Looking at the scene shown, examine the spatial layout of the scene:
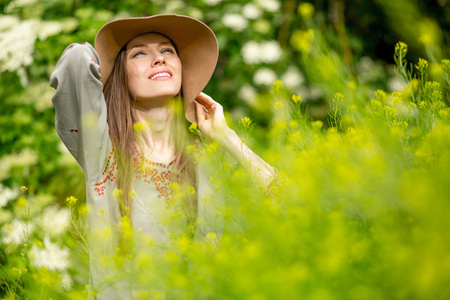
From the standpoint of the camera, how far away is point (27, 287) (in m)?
0.97

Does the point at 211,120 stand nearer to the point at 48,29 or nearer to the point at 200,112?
the point at 200,112

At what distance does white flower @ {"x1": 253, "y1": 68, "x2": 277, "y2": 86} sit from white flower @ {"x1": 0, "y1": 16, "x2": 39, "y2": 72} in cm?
110

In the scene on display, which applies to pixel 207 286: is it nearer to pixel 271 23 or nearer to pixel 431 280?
pixel 431 280

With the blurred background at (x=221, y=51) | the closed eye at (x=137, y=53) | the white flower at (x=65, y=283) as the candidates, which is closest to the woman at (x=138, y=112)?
the closed eye at (x=137, y=53)

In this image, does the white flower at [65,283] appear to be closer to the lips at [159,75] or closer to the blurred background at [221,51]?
the lips at [159,75]

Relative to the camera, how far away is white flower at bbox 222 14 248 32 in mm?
2635

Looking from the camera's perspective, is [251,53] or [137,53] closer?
[137,53]

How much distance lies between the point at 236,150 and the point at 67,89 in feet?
1.39

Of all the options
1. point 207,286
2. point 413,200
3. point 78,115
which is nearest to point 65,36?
point 78,115

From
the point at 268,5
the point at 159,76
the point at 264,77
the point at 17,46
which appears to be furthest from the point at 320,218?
the point at 268,5

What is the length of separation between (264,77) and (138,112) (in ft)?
4.53

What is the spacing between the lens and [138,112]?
1.35 metres

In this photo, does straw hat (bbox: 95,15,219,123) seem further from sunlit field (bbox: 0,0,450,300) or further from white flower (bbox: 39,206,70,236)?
white flower (bbox: 39,206,70,236)

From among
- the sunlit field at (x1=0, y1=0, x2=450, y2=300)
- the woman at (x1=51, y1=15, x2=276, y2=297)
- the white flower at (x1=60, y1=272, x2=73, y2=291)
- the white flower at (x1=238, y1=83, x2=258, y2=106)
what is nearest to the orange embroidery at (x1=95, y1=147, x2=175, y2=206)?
the woman at (x1=51, y1=15, x2=276, y2=297)
